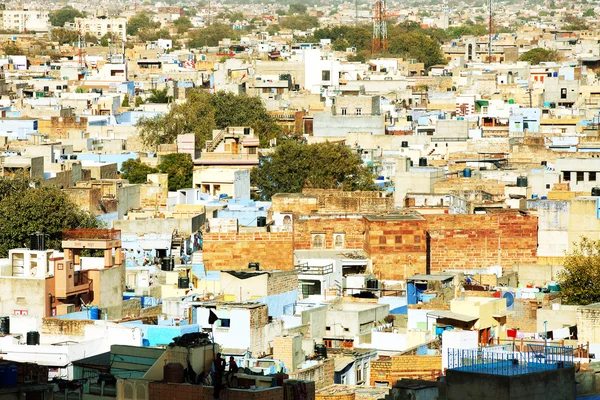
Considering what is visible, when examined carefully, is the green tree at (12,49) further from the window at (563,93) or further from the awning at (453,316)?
the awning at (453,316)

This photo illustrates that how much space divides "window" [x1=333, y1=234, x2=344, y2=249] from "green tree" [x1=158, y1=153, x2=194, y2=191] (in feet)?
41.7

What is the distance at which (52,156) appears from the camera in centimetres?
4681

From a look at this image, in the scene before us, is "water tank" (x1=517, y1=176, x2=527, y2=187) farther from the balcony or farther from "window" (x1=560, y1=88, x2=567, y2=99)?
"window" (x1=560, y1=88, x2=567, y2=99)

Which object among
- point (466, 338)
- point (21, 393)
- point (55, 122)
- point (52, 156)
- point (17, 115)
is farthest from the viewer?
point (17, 115)

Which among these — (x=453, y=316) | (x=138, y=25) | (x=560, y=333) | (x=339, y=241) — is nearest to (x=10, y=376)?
(x=453, y=316)

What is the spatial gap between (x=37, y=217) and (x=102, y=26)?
12830 cm

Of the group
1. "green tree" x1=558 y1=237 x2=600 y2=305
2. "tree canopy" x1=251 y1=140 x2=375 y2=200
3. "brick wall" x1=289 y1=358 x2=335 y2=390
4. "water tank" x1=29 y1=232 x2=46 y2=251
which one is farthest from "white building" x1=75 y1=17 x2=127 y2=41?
"brick wall" x1=289 y1=358 x2=335 y2=390

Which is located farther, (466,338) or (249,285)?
(249,285)

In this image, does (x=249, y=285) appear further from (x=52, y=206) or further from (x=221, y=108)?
(x=221, y=108)

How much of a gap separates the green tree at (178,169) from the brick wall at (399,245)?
14432 mm

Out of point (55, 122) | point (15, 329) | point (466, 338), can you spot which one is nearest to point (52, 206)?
point (15, 329)

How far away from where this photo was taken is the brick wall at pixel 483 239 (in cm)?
3438

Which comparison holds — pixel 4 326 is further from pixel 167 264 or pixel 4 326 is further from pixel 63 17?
pixel 63 17

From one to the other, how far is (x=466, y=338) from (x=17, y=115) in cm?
4336
